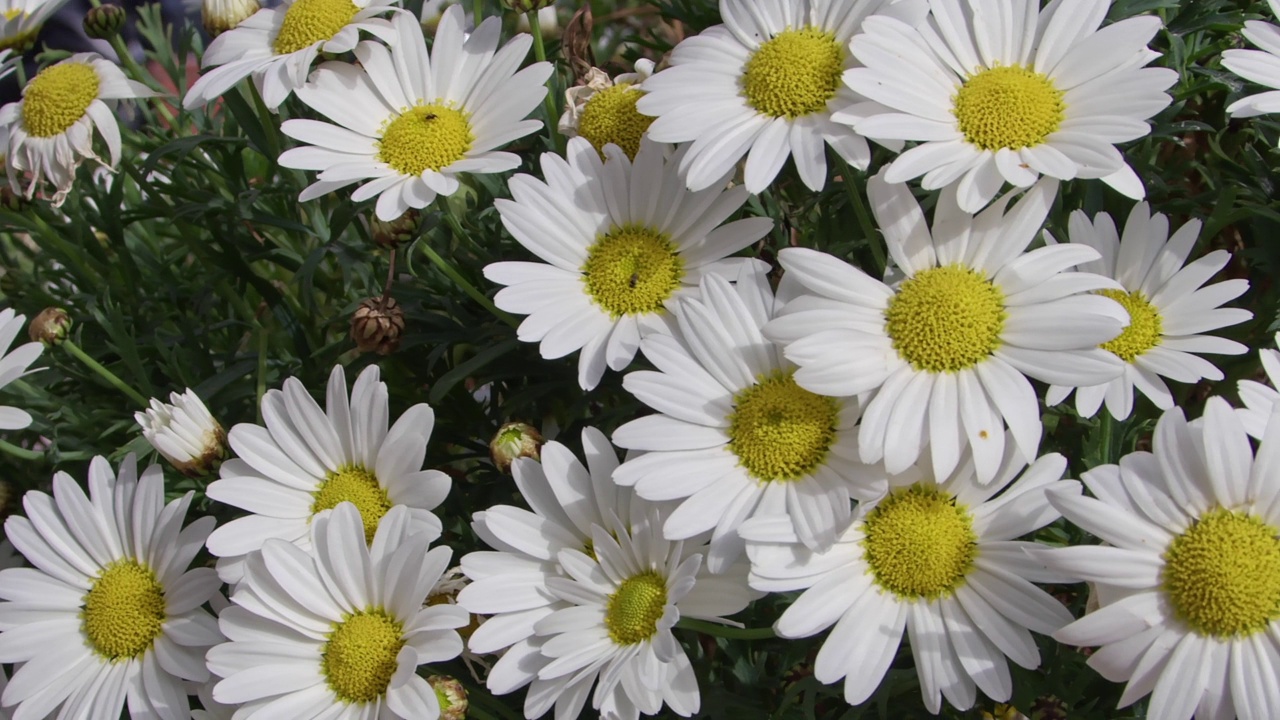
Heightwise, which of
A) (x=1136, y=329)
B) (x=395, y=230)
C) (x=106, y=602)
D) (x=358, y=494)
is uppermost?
(x=395, y=230)

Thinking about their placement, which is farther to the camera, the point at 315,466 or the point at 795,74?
the point at 315,466

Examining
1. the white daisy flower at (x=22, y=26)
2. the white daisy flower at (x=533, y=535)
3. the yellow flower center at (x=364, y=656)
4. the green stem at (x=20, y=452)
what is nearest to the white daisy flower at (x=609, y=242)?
the white daisy flower at (x=533, y=535)

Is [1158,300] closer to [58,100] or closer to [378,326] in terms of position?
[378,326]

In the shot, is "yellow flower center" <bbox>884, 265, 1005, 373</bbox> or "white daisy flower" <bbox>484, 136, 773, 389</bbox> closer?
"yellow flower center" <bbox>884, 265, 1005, 373</bbox>

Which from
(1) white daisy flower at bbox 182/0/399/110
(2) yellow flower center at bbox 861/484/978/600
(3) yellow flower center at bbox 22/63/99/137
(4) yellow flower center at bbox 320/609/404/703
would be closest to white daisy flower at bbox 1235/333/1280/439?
(2) yellow flower center at bbox 861/484/978/600

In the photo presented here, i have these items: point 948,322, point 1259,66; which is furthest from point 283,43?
point 1259,66

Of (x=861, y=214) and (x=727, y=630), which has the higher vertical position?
(x=861, y=214)

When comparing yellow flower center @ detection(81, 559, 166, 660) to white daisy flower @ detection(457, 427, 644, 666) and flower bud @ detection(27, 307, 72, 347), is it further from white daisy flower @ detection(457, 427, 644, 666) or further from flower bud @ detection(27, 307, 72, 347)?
white daisy flower @ detection(457, 427, 644, 666)
